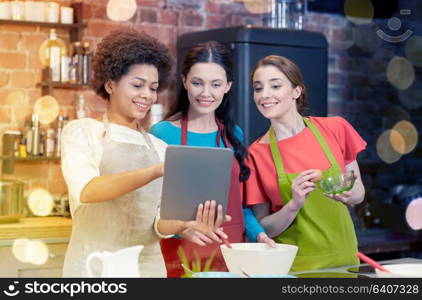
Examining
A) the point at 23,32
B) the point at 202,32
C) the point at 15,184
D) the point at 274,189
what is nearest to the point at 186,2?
the point at 202,32

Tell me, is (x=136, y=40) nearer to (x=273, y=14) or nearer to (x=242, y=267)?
(x=242, y=267)

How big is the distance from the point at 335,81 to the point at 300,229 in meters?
2.03

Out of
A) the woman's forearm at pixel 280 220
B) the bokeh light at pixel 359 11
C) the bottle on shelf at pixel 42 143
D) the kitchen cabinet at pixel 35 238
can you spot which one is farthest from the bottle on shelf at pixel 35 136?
the bokeh light at pixel 359 11

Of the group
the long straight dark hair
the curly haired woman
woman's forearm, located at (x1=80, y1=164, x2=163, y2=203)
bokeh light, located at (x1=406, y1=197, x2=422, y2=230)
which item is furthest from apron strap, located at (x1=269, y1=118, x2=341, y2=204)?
bokeh light, located at (x1=406, y1=197, x2=422, y2=230)

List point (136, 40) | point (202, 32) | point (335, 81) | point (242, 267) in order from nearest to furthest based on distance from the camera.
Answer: point (242, 267) → point (136, 40) → point (202, 32) → point (335, 81)

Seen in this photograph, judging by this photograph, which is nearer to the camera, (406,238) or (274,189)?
(274,189)

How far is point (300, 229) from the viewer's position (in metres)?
2.57

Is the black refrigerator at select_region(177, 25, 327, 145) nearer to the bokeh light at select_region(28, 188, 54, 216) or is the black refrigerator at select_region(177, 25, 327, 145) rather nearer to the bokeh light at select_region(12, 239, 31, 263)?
the bokeh light at select_region(28, 188, 54, 216)

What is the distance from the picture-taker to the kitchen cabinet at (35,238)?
3.25 m

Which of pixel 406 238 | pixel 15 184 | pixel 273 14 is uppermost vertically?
pixel 273 14

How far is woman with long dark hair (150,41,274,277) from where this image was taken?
2523 mm

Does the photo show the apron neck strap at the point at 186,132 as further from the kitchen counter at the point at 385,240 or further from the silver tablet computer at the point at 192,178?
the kitchen counter at the point at 385,240

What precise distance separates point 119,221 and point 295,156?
77 cm

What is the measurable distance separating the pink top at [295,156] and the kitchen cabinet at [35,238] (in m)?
1.08
